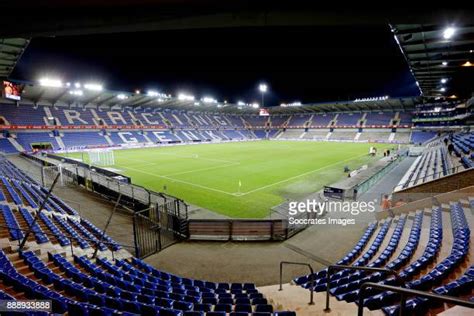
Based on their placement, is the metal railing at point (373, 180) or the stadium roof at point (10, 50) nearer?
the stadium roof at point (10, 50)

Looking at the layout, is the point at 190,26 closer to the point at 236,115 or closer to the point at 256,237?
the point at 256,237

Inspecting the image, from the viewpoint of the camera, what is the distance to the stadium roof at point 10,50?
17712 millimetres

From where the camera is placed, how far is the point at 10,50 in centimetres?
2002

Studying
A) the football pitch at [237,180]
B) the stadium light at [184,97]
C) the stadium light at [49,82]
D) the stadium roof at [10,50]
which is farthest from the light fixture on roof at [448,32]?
the stadium light at [184,97]

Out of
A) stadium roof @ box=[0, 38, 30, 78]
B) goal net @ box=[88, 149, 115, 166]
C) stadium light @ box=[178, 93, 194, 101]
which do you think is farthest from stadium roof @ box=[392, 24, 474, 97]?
stadium light @ box=[178, 93, 194, 101]

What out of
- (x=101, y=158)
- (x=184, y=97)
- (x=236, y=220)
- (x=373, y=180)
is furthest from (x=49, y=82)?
(x=373, y=180)

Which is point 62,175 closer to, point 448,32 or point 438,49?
point 448,32

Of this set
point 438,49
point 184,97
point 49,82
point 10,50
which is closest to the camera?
point 438,49

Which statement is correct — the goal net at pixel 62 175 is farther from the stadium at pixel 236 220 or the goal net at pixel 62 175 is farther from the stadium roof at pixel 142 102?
the stadium roof at pixel 142 102

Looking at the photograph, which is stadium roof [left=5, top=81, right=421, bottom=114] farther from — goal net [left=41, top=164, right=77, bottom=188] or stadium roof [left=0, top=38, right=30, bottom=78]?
goal net [left=41, top=164, right=77, bottom=188]

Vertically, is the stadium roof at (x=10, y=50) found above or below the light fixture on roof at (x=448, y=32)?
above

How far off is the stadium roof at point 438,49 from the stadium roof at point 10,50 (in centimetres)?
2456

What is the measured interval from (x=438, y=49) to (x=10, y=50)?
1236 inches

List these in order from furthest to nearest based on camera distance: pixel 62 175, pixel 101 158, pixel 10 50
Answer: pixel 101 158, pixel 62 175, pixel 10 50
